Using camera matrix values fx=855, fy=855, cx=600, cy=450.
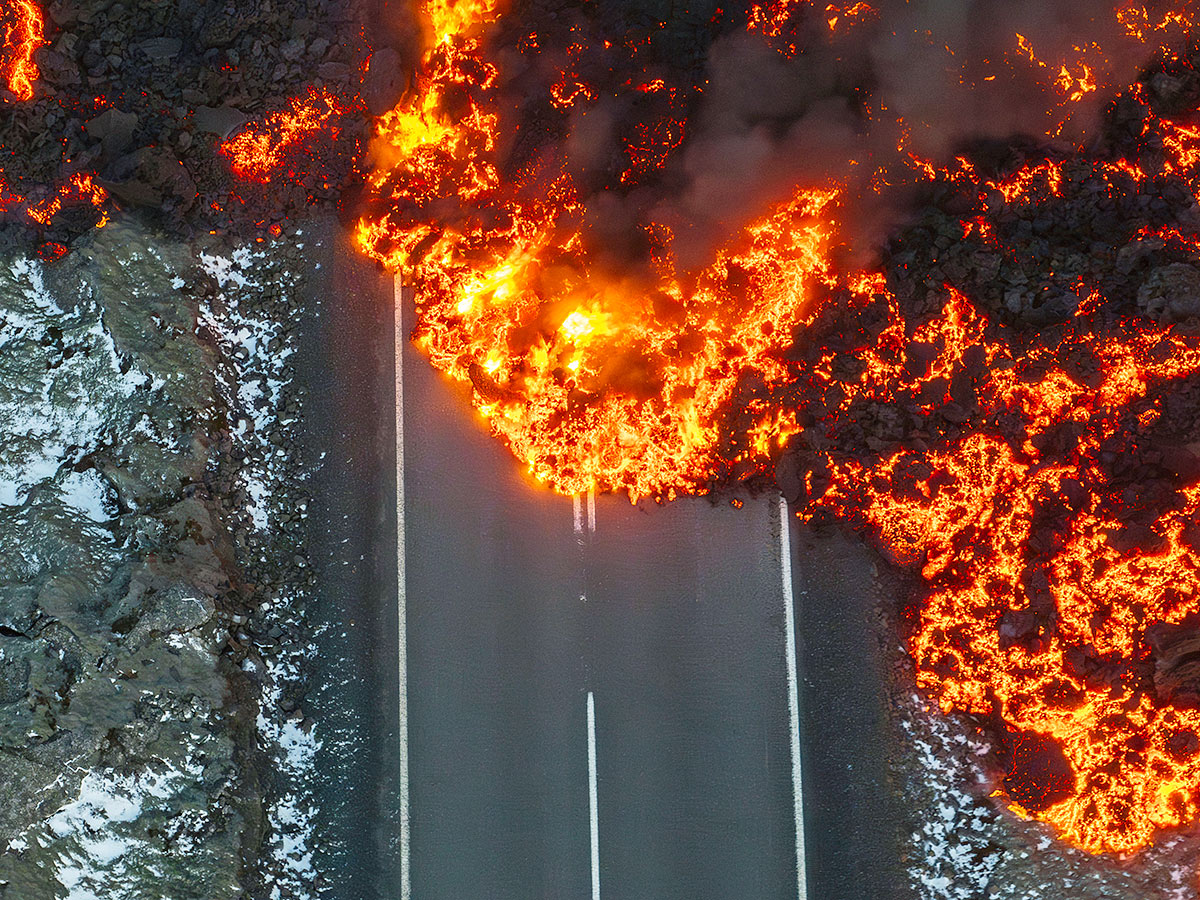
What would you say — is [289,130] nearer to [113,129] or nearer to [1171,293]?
[113,129]

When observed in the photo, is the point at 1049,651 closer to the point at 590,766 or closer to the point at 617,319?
the point at 590,766

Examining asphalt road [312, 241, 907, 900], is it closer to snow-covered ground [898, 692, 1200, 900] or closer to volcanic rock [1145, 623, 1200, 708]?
snow-covered ground [898, 692, 1200, 900]

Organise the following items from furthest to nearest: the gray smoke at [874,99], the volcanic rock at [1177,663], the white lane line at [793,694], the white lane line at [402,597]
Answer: the white lane line at [402,597] < the white lane line at [793,694] < the gray smoke at [874,99] < the volcanic rock at [1177,663]

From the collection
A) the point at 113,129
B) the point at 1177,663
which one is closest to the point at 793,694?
the point at 1177,663

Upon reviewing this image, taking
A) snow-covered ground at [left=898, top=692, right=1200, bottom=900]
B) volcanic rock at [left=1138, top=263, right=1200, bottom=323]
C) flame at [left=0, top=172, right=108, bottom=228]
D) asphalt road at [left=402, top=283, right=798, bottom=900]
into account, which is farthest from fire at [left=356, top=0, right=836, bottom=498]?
snow-covered ground at [left=898, top=692, right=1200, bottom=900]

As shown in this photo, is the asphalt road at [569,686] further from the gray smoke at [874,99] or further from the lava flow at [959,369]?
A: the gray smoke at [874,99]

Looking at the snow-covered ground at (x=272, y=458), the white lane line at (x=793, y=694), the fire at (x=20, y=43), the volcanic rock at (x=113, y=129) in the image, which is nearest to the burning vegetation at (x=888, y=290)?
the volcanic rock at (x=113, y=129)
